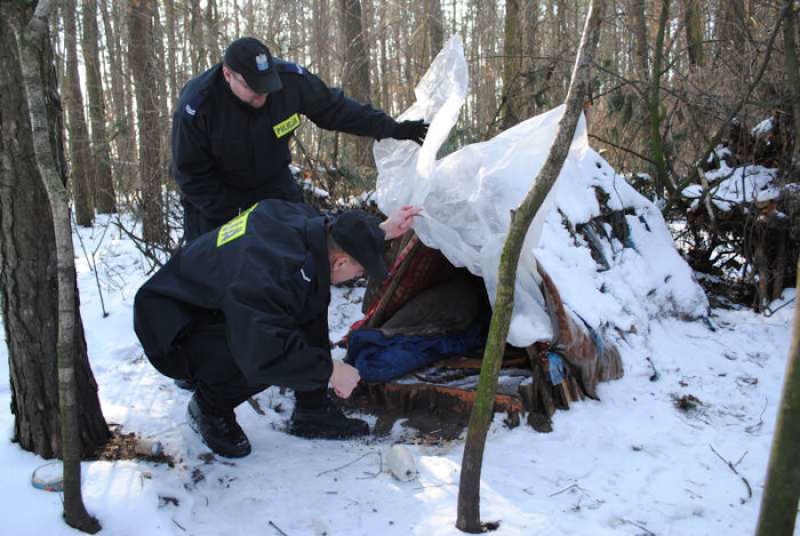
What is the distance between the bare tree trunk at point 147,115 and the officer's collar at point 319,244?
320 cm

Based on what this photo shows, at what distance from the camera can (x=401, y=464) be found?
2.55 m

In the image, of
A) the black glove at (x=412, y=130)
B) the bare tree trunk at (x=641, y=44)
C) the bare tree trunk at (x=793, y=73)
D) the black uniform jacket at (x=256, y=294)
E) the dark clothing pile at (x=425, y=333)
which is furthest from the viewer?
the bare tree trunk at (x=641, y=44)

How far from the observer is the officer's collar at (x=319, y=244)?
225cm

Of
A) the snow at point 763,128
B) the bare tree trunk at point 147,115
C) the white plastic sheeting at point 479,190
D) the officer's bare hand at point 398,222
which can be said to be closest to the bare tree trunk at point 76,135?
the bare tree trunk at point 147,115

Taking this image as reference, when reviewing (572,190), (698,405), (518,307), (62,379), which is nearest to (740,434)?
(698,405)

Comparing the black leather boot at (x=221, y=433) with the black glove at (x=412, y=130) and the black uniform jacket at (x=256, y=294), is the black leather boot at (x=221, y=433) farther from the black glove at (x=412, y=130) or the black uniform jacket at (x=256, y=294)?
the black glove at (x=412, y=130)

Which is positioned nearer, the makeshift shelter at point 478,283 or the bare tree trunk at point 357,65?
the makeshift shelter at point 478,283

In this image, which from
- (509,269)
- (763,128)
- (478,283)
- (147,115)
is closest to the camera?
(509,269)

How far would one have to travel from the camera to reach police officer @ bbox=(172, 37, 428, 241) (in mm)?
2984

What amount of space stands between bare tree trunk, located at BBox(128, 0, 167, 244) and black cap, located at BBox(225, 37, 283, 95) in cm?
254

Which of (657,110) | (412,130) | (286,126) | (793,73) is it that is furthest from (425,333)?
(793,73)

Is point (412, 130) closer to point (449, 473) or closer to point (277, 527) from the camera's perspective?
point (449, 473)

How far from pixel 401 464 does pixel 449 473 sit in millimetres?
195

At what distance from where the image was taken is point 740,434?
306cm
